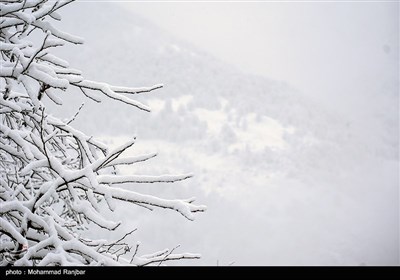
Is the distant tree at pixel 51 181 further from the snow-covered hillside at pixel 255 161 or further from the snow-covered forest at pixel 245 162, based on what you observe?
the snow-covered hillside at pixel 255 161

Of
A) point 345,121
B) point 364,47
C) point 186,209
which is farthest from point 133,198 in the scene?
point 364,47

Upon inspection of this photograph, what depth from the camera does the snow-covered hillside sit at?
146 ft

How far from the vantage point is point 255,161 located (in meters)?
49.3

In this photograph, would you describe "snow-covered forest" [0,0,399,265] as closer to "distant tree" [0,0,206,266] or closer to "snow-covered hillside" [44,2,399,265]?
"snow-covered hillside" [44,2,399,265]

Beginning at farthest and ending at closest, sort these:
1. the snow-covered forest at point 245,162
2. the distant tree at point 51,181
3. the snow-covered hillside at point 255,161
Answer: the snow-covered hillside at point 255,161, the snow-covered forest at point 245,162, the distant tree at point 51,181

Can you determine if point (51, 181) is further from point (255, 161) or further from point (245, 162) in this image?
point (245, 162)

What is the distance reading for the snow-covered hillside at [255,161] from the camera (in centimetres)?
4438

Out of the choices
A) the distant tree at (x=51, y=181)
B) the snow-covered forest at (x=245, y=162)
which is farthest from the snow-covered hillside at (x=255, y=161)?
the distant tree at (x=51, y=181)

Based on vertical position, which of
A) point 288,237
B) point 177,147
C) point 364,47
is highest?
point 364,47

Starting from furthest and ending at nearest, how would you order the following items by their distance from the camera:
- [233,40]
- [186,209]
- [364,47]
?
[364,47] → [233,40] → [186,209]

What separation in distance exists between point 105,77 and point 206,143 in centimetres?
3254

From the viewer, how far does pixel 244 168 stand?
162ft

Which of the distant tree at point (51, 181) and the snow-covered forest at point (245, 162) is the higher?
the distant tree at point (51, 181)
